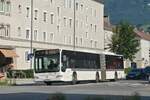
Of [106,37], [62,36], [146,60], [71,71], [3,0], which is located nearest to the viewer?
[71,71]

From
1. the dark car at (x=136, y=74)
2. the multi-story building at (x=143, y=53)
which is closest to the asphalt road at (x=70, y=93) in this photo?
the dark car at (x=136, y=74)

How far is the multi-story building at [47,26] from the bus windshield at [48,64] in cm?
2598

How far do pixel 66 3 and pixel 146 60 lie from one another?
5779cm

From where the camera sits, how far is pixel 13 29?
7925cm

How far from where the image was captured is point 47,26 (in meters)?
88.8

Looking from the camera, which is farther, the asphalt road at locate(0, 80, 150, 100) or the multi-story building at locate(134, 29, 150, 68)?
the multi-story building at locate(134, 29, 150, 68)

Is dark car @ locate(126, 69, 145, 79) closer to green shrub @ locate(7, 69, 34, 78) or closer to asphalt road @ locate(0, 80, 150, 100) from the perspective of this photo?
green shrub @ locate(7, 69, 34, 78)

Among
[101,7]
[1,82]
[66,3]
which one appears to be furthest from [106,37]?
[1,82]

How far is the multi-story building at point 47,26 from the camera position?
78.4 m

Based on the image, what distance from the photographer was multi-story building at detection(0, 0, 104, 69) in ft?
257

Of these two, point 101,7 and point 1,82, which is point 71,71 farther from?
point 101,7

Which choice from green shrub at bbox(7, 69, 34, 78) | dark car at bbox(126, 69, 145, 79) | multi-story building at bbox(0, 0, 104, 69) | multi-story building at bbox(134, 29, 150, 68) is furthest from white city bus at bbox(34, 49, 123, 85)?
multi-story building at bbox(134, 29, 150, 68)

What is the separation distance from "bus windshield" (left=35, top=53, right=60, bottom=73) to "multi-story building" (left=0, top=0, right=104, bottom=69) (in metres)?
26.0

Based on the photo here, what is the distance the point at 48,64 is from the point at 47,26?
43.0 meters
